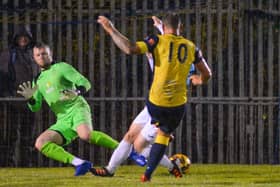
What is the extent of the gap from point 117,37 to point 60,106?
2735 millimetres

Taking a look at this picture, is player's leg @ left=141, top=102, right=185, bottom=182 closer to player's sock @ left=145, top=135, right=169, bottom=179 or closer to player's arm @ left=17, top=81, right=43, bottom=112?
player's sock @ left=145, top=135, right=169, bottom=179

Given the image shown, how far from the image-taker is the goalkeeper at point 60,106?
46.7 ft

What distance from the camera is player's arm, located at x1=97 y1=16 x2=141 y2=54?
38.8 feet

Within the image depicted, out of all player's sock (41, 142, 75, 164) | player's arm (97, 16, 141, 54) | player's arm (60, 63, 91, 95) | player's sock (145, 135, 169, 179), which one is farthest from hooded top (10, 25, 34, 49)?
player's arm (97, 16, 141, 54)

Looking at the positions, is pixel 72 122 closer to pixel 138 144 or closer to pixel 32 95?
pixel 32 95

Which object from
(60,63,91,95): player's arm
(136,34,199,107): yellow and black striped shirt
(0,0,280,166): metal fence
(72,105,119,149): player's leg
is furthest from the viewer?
(0,0,280,166): metal fence

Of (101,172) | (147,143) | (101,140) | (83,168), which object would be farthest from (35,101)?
(147,143)

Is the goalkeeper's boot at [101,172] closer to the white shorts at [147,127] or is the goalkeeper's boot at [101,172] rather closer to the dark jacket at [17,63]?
the white shorts at [147,127]

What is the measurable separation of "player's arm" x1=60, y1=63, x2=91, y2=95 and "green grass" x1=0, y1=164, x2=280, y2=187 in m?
0.98

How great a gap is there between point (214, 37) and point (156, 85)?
4.69 metres

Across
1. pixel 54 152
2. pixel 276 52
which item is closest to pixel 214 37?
pixel 276 52

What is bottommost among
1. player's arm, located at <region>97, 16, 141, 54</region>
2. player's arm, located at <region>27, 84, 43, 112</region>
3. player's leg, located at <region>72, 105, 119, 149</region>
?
player's leg, located at <region>72, 105, 119, 149</region>

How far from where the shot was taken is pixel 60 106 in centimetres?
1457

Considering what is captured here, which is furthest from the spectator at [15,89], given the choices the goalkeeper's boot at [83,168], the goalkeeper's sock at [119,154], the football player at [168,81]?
the football player at [168,81]
